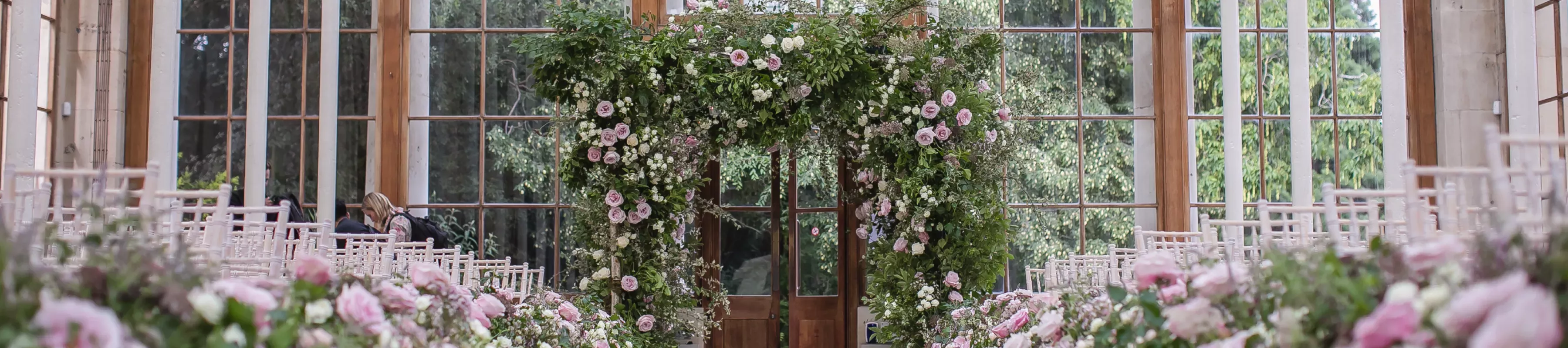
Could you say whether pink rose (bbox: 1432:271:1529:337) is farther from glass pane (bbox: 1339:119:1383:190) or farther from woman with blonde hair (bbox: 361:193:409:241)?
glass pane (bbox: 1339:119:1383:190)

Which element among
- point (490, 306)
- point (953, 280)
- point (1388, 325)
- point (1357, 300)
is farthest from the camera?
point (953, 280)

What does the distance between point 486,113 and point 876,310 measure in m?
2.44

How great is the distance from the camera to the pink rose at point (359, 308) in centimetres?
183

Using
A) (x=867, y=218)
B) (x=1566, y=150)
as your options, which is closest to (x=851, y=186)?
(x=867, y=218)

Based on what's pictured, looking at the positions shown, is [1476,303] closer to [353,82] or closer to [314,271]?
[314,271]

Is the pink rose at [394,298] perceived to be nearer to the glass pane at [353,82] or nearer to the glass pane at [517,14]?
the glass pane at [517,14]

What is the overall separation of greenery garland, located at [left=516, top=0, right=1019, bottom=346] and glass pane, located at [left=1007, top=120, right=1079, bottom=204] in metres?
0.68

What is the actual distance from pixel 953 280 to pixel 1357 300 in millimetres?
3710

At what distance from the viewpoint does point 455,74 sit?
609 cm

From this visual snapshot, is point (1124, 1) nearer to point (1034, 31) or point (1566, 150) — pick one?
point (1034, 31)

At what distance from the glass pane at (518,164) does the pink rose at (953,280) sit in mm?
2237

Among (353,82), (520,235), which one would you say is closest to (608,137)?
(520,235)

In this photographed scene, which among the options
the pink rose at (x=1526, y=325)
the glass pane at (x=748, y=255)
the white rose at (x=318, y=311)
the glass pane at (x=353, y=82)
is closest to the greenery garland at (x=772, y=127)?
the glass pane at (x=748, y=255)

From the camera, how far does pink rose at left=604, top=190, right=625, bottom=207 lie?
5277mm
